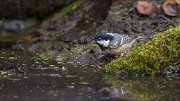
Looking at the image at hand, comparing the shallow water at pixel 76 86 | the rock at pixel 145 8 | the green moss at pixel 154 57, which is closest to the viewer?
the shallow water at pixel 76 86

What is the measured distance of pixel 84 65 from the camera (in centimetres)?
628

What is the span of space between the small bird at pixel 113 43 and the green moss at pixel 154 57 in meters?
0.46

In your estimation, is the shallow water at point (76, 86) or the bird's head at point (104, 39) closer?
the shallow water at point (76, 86)

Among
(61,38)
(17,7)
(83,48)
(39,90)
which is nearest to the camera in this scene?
(39,90)

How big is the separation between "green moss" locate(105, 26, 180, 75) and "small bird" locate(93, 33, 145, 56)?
46cm

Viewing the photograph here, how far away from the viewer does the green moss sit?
5.47m

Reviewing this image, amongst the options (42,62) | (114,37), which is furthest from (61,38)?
(114,37)

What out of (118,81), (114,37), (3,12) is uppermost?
(3,12)

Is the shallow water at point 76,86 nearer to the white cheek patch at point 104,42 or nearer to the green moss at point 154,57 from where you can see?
the green moss at point 154,57

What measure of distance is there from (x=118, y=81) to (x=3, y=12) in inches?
213

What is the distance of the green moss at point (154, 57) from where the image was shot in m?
5.47

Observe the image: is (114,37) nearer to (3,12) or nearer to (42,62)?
(42,62)

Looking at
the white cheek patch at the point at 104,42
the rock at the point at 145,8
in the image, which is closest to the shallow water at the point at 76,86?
the white cheek patch at the point at 104,42

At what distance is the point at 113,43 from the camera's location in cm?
601
